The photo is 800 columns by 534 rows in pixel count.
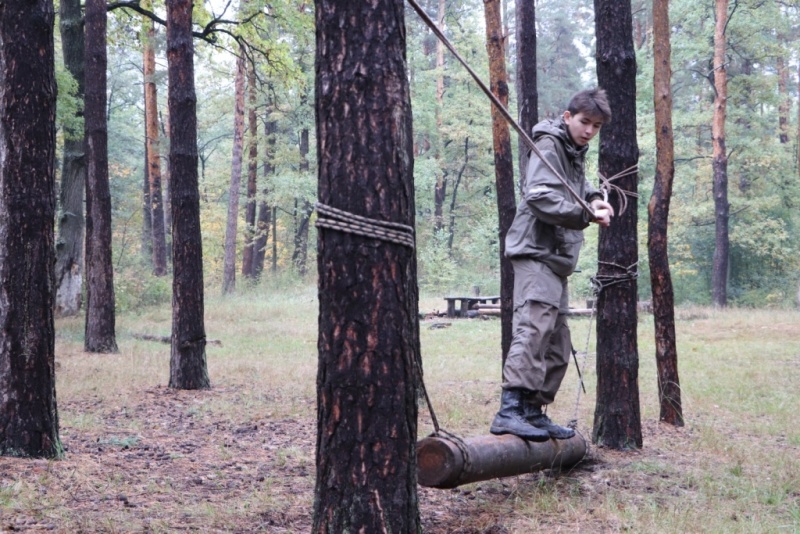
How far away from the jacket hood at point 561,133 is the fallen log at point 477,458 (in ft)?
6.36

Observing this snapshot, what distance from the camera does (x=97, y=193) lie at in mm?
13094

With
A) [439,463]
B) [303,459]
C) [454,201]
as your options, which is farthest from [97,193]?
[454,201]

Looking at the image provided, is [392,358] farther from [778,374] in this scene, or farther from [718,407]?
[778,374]

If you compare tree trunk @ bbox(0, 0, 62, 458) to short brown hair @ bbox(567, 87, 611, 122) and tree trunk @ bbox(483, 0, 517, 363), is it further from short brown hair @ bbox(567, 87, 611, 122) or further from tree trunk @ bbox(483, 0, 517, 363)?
tree trunk @ bbox(483, 0, 517, 363)

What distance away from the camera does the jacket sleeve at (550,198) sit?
4703mm

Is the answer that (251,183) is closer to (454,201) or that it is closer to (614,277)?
(454,201)

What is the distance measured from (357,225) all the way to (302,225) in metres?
34.4

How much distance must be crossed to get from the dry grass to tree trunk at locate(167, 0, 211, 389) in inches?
22.7

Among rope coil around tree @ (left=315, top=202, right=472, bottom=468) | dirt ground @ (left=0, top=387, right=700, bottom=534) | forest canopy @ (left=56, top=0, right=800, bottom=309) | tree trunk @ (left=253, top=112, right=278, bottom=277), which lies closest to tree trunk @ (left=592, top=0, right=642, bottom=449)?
dirt ground @ (left=0, top=387, right=700, bottom=534)

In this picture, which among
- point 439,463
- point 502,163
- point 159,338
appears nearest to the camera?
point 439,463

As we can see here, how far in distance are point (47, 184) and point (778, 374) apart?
36.1ft

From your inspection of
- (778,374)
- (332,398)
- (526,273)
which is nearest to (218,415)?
(526,273)

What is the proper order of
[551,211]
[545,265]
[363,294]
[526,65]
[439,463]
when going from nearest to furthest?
[363,294] → [439,463] → [551,211] → [545,265] → [526,65]

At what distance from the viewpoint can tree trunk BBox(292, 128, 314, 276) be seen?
115 feet
